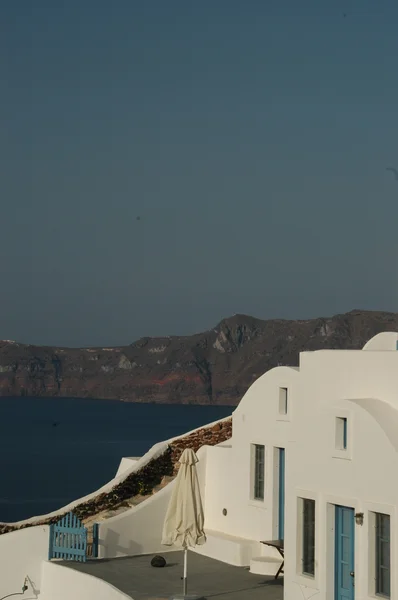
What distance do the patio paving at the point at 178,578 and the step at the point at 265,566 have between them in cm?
14

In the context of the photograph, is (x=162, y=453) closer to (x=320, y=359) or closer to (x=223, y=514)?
(x=223, y=514)

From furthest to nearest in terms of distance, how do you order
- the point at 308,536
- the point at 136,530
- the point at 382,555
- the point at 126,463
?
the point at 126,463
the point at 136,530
the point at 308,536
the point at 382,555

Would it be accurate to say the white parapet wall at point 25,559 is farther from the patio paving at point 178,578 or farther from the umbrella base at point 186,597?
the umbrella base at point 186,597

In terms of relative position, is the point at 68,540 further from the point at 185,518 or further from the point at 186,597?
the point at 186,597

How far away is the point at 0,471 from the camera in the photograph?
94.2m

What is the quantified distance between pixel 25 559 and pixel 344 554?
279 inches

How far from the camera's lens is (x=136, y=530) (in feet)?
63.6

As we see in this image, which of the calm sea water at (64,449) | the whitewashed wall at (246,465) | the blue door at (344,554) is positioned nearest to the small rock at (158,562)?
the whitewashed wall at (246,465)

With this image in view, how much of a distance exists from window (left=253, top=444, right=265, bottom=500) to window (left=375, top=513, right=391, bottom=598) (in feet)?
20.2

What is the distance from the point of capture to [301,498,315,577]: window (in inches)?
544

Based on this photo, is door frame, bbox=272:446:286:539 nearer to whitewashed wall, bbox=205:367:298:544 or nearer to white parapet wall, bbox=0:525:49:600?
whitewashed wall, bbox=205:367:298:544

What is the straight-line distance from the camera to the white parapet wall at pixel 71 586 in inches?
613

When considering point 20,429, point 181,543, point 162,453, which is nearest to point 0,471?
point 20,429

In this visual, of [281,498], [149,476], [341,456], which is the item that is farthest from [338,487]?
[149,476]
